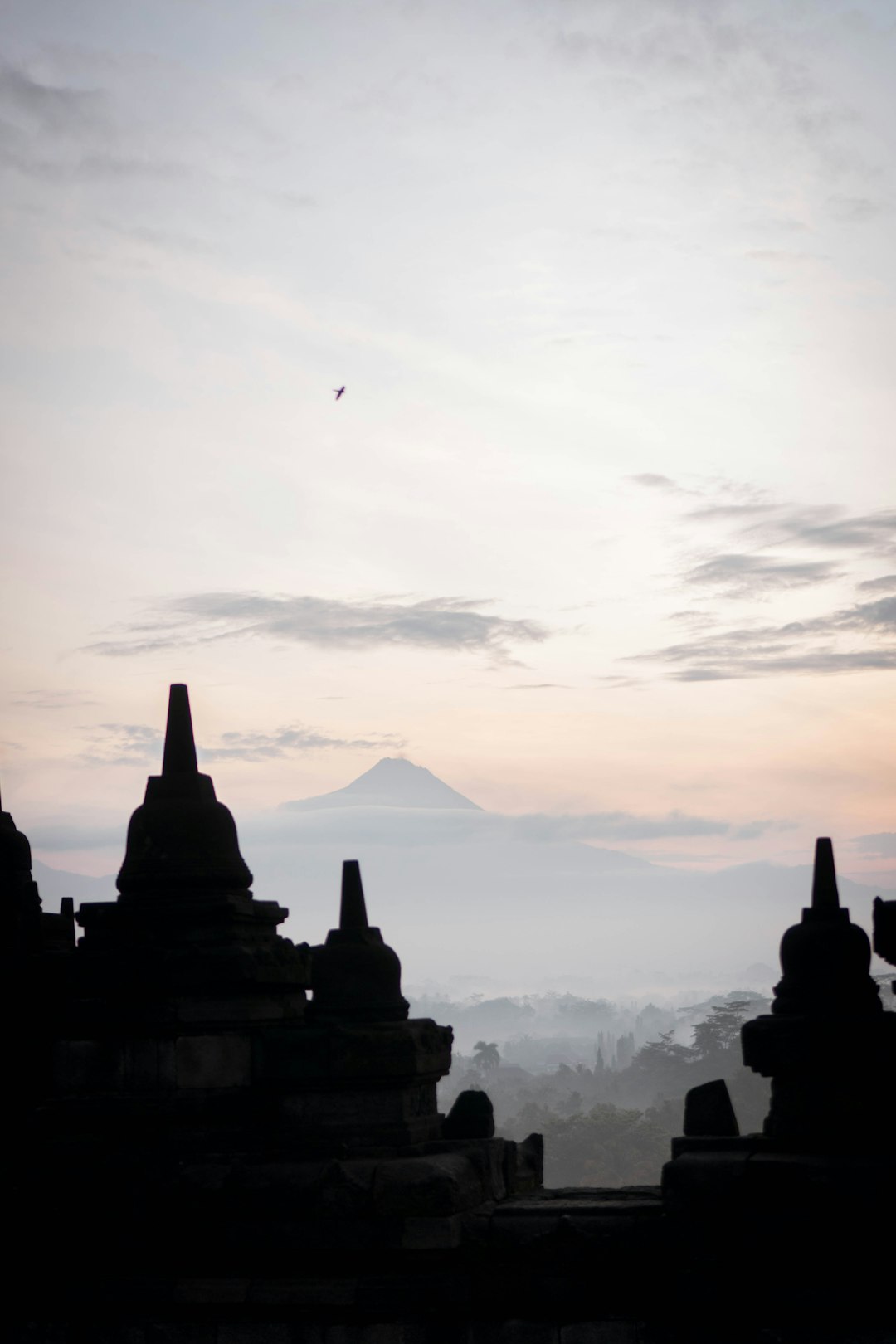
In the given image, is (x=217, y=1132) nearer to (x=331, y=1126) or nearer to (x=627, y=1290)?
(x=331, y=1126)

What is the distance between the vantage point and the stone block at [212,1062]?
36.0ft

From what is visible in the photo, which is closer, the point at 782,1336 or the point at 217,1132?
the point at 782,1336

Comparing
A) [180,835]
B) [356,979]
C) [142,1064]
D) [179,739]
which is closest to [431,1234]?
[356,979]

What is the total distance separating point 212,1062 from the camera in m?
11.0

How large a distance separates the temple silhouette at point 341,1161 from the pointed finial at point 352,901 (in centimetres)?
3

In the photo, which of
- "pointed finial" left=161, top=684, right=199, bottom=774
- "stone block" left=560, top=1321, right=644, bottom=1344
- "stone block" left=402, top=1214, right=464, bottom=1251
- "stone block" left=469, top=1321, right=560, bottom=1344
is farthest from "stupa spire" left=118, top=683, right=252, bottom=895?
"stone block" left=560, top=1321, right=644, bottom=1344

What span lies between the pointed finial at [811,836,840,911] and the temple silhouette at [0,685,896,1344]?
0.06 feet

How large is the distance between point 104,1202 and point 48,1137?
691 mm

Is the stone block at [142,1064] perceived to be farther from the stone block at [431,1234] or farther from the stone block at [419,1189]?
the stone block at [431,1234]

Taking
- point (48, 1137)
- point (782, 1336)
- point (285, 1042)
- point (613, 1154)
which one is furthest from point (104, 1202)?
point (613, 1154)

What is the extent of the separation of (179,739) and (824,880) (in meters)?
5.28

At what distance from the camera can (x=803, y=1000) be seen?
999cm

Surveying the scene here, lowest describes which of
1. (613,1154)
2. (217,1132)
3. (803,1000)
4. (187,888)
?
(613,1154)

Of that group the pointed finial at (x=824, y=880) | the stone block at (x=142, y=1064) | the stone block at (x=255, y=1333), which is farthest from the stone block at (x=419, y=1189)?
the pointed finial at (x=824, y=880)
